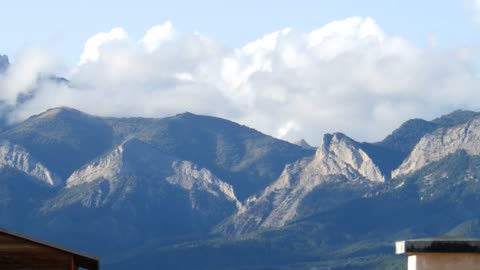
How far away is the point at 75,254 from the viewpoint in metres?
23.6

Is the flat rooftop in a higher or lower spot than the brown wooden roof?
lower

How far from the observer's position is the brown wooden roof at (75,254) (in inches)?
921

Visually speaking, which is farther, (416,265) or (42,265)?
(42,265)

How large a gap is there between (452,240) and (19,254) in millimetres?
6996

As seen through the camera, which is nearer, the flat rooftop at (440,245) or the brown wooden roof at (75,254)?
the flat rooftop at (440,245)

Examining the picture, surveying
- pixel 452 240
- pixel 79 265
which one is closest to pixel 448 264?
pixel 452 240

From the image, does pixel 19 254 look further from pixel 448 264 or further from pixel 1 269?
pixel 448 264

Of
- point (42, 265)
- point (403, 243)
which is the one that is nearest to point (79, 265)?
point (42, 265)

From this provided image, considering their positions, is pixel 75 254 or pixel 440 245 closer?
pixel 440 245

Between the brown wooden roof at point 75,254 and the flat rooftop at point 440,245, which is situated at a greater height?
the brown wooden roof at point 75,254

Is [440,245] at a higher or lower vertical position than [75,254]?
lower

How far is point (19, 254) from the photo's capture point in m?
23.9

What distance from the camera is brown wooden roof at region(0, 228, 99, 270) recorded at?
23391 millimetres

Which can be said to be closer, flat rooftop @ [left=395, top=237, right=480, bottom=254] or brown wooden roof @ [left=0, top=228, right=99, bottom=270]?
flat rooftop @ [left=395, top=237, right=480, bottom=254]
